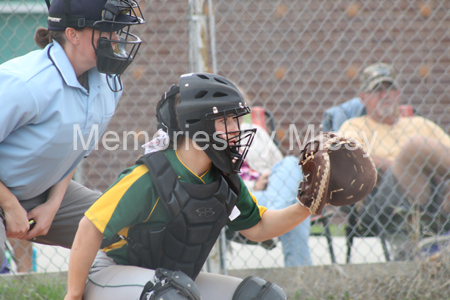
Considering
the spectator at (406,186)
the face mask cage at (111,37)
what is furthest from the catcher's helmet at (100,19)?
the spectator at (406,186)

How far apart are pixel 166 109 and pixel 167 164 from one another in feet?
0.69

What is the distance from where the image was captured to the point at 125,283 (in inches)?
64.6

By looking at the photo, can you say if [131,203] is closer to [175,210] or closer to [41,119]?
[175,210]

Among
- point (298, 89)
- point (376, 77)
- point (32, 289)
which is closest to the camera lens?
point (32, 289)

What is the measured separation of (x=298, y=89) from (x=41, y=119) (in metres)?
4.49

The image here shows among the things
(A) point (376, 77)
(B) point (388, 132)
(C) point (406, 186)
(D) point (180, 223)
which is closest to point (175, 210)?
(D) point (180, 223)

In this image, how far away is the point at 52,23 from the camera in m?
1.93

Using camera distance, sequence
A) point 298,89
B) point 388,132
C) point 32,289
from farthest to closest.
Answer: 1. point 298,89
2. point 388,132
3. point 32,289

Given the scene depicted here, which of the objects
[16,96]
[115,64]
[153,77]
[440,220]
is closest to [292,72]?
[153,77]

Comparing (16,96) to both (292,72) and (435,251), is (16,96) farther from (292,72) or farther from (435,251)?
(292,72)

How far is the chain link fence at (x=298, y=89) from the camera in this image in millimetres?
3064

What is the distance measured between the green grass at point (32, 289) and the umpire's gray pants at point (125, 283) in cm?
110

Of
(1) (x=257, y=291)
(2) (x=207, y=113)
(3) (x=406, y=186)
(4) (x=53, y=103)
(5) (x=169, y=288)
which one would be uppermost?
(2) (x=207, y=113)

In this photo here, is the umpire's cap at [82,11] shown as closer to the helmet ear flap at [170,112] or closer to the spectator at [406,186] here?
the helmet ear flap at [170,112]
